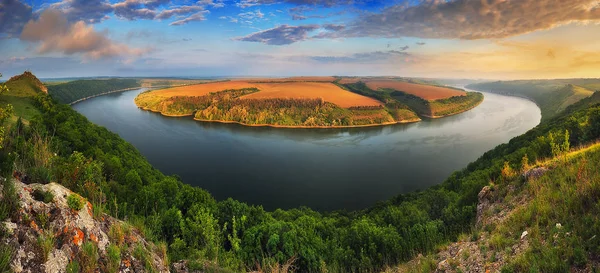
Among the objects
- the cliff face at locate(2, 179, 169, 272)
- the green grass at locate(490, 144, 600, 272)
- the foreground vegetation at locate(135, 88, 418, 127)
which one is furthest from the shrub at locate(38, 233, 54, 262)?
the foreground vegetation at locate(135, 88, 418, 127)

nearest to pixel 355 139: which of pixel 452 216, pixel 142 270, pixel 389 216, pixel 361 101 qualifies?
pixel 361 101

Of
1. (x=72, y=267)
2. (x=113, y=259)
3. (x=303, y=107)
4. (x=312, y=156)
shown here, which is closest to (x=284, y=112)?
(x=303, y=107)

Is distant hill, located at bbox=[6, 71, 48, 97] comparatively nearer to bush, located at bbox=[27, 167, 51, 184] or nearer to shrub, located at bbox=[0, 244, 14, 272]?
bush, located at bbox=[27, 167, 51, 184]

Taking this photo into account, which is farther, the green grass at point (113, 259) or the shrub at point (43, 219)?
the green grass at point (113, 259)

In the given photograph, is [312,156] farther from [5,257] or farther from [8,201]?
[5,257]

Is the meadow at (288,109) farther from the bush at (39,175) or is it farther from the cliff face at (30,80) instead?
the bush at (39,175)

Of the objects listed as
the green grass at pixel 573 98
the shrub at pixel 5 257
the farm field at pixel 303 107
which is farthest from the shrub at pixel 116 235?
the green grass at pixel 573 98
